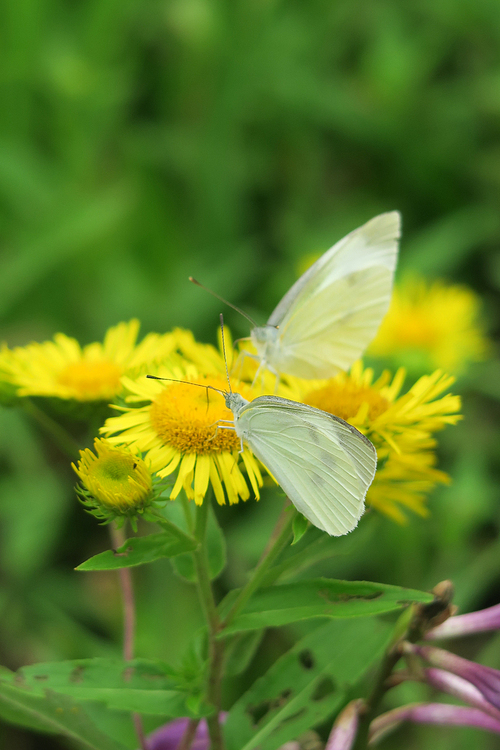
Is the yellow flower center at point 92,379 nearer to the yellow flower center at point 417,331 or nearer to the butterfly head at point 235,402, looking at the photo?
the butterfly head at point 235,402

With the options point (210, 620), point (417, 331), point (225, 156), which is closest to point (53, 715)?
point (210, 620)

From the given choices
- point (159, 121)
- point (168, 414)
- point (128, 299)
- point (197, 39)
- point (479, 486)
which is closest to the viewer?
point (168, 414)

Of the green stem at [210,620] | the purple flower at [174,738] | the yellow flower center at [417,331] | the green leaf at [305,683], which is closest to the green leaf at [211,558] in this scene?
the green stem at [210,620]

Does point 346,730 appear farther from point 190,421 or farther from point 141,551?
point 190,421

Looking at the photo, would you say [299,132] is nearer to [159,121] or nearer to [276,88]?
[276,88]

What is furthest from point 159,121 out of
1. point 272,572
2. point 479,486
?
point 272,572

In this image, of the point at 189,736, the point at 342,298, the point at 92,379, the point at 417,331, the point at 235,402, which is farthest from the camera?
the point at 417,331

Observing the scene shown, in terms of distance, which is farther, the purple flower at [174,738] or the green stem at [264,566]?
the purple flower at [174,738]
